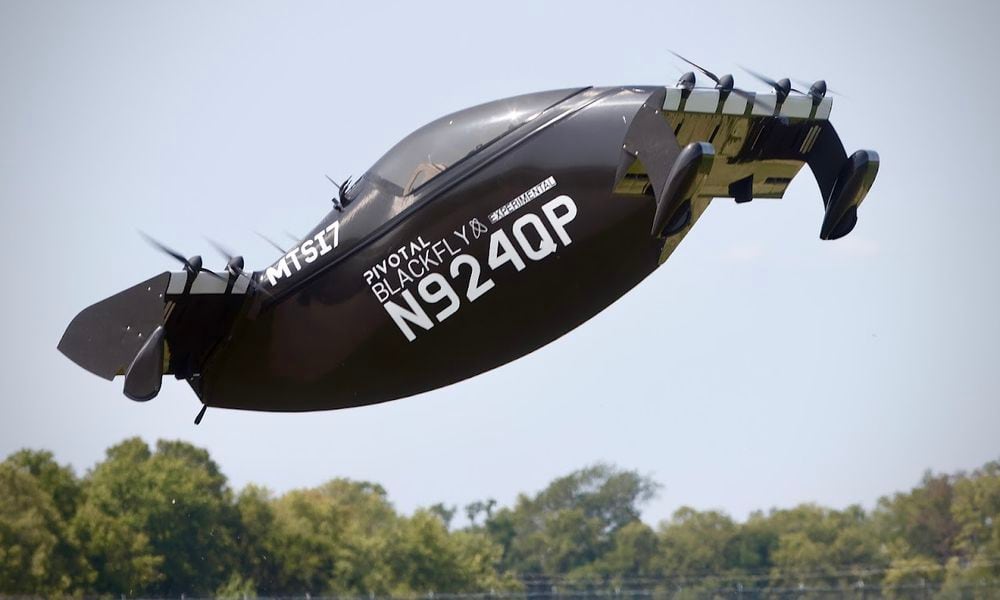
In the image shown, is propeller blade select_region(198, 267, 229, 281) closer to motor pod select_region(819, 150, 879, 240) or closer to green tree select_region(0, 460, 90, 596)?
motor pod select_region(819, 150, 879, 240)

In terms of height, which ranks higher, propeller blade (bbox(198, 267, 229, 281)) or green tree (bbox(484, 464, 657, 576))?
green tree (bbox(484, 464, 657, 576))

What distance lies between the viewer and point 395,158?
18.4 m

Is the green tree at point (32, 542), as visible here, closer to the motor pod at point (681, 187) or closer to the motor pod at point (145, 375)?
the motor pod at point (145, 375)

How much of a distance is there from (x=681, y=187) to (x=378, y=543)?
1920 inches

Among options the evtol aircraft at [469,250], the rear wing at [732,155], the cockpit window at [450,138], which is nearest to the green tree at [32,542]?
the evtol aircraft at [469,250]

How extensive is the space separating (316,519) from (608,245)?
44.5 metres

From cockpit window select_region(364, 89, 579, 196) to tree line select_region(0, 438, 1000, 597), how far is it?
29.5m

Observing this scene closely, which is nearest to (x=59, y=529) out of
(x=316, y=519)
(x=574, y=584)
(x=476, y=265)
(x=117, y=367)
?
(x=316, y=519)

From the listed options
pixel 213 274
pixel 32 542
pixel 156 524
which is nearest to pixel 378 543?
pixel 156 524

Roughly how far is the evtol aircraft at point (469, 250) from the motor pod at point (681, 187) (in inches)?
1.8

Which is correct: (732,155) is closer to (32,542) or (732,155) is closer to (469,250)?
(469,250)

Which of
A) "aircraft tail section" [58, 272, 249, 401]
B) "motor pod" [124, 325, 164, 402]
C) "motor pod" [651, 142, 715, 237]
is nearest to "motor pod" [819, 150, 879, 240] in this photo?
"motor pod" [651, 142, 715, 237]

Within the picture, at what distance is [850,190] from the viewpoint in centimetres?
1745

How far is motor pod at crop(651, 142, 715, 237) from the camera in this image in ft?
50.3
